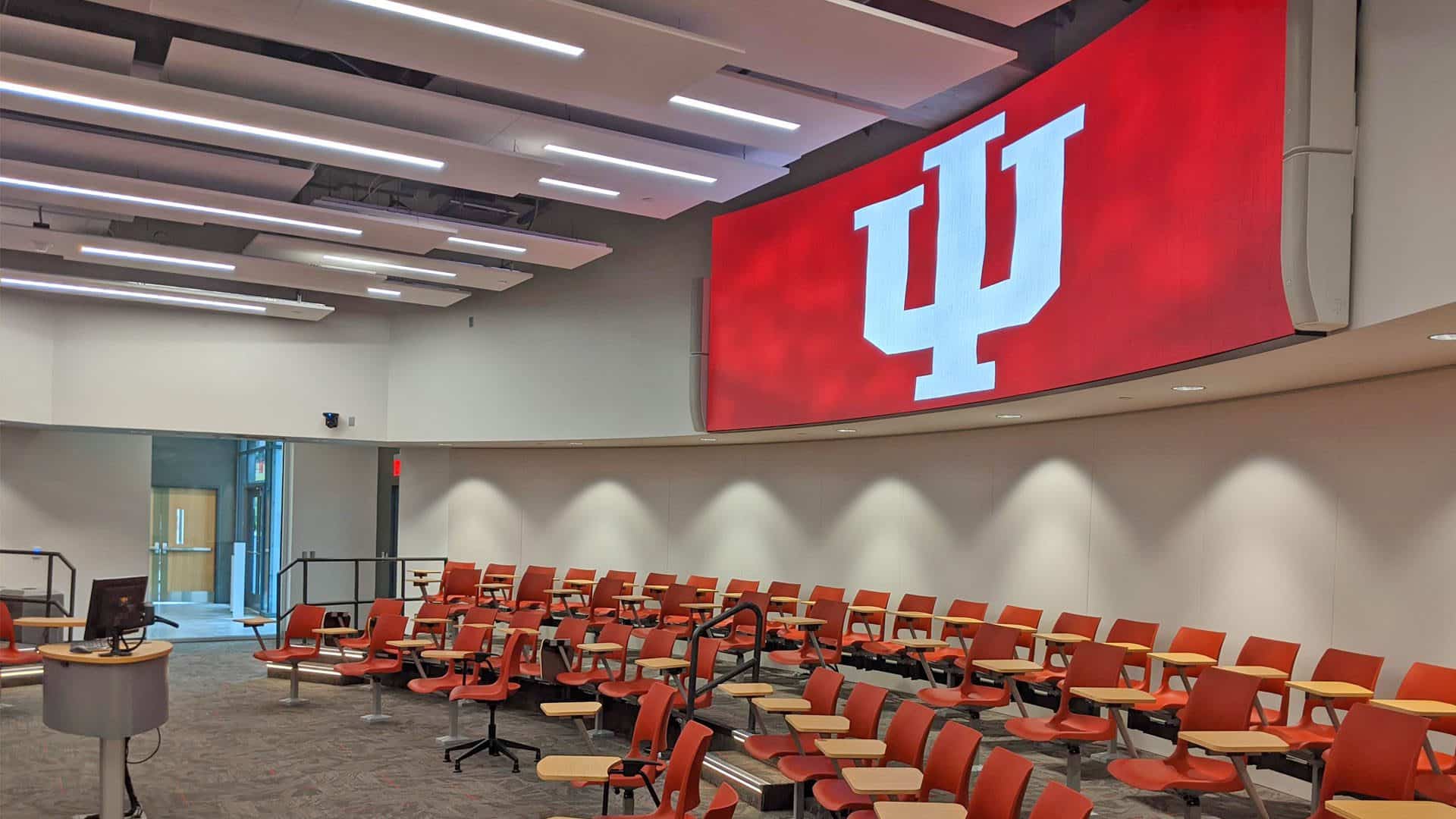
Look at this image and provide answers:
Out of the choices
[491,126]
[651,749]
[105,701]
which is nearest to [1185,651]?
[651,749]

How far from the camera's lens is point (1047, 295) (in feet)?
24.4

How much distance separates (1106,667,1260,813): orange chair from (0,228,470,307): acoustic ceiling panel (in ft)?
35.3

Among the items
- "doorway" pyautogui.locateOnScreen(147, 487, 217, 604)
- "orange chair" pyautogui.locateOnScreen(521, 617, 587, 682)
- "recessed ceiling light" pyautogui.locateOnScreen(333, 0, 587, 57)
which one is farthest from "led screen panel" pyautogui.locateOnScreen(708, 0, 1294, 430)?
"doorway" pyautogui.locateOnScreen(147, 487, 217, 604)

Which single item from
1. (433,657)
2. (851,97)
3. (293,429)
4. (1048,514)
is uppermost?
(851,97)

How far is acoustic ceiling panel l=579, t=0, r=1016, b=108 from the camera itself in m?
6.61

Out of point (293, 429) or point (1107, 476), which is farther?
point (293, 429)

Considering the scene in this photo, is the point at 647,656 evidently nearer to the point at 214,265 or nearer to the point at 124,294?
the point at 214,265

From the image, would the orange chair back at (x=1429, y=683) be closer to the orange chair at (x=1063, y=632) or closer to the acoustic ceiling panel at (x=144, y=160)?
the orange chair at (x=1063, y=632)

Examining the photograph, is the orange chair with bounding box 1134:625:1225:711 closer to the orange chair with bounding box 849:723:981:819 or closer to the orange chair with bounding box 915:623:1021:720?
the orange chair with bounding box 915:623:1021:720

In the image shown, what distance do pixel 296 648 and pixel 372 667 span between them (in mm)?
1815

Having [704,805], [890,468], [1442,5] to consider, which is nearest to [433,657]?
[704,805]

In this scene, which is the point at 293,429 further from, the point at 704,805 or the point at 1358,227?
the point at 1358,227

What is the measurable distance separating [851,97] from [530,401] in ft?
25.7

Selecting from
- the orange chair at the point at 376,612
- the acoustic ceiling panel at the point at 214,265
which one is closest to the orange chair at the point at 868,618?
the orange chair at the point at 376,612
